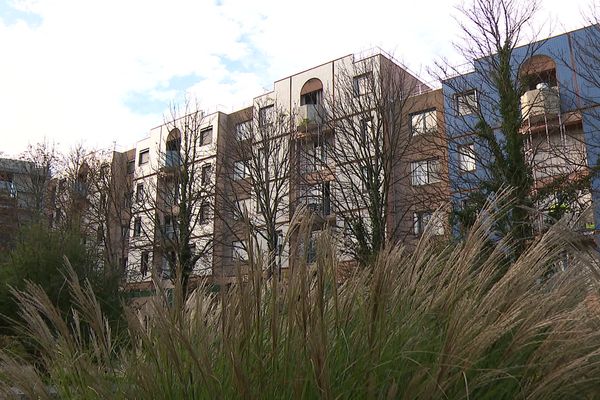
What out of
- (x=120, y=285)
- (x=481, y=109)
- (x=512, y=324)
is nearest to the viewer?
(x=512, y=324)

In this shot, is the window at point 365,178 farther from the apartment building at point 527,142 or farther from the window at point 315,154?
Answer: the apartment building at point 527,142

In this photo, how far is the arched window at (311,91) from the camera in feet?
96.5

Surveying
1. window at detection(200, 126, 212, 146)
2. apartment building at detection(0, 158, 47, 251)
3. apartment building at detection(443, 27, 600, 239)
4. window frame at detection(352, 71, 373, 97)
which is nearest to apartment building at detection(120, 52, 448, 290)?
window frame at detection(352, 71, 373, 97)

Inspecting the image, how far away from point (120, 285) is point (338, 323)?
967 cm

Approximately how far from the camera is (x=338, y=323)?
2066 millimetres

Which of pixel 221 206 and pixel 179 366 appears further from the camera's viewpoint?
pixel 221 206

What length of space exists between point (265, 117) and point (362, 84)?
21.6 ft

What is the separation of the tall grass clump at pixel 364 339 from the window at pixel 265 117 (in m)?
20.5

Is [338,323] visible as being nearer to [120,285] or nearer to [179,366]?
[179,366]

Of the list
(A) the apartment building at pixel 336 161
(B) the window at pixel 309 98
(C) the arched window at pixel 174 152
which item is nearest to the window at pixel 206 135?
(A) the apartment building at pixel 336 161

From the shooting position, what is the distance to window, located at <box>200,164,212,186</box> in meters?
23.8

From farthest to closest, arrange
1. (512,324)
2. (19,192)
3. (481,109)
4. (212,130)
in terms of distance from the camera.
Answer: (212,130) → (19,192) → (481,109) → (512,324)

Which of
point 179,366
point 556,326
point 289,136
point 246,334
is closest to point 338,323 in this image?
point 246,334

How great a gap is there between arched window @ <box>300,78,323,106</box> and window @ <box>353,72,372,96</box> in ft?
36.8
